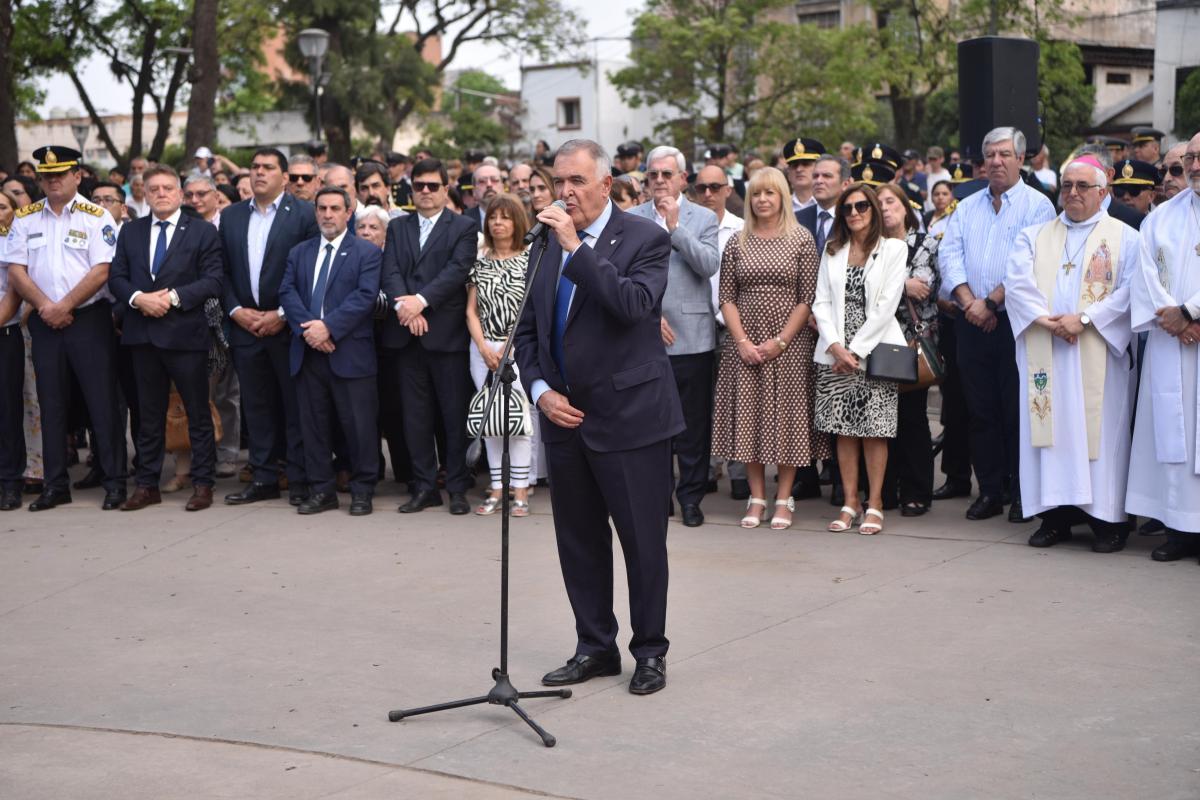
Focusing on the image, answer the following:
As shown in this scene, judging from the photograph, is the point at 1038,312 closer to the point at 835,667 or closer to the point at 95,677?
the point at 835,667

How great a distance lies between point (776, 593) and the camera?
6.97 metres

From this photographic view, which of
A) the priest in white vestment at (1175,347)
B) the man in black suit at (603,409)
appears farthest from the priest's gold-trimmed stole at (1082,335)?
the man in black suit at (603,409)

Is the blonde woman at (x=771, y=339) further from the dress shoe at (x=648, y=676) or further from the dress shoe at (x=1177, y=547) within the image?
the dress shoe at (x=648, y=676)

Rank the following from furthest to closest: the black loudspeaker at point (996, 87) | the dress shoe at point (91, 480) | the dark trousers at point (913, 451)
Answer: the dress shoe at point (91, 480), the black loudspeaker at point (996, 87), the dark trousers at point (913, 451)

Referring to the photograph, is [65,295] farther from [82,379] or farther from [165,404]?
[165,404]

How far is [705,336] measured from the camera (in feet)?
28.8

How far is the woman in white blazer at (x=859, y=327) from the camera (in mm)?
8242

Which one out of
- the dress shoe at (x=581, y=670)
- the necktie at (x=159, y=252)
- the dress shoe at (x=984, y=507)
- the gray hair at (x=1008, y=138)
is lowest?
the dress shoe at (x=581, y=670)

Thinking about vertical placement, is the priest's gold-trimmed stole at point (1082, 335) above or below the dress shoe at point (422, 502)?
above

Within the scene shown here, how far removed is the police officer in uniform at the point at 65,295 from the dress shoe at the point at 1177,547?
659 cm

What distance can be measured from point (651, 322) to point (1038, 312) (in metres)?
3.02

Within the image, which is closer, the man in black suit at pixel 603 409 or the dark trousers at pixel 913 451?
the man in black suit at pixel 603 409

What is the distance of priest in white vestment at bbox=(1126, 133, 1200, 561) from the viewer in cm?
726

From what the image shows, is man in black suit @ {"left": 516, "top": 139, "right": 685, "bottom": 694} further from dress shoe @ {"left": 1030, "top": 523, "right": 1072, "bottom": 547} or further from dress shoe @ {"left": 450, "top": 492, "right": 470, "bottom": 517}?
dress shoe @ {"left": 450, "top": 492, "right": 470, "bottom": 517}
